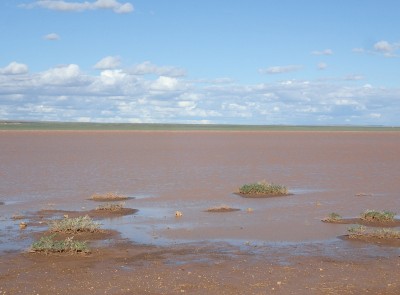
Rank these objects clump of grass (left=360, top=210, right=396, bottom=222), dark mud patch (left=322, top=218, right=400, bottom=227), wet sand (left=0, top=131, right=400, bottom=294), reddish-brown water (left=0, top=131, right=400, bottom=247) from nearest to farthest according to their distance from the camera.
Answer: wet sand (left=0, top=131, right=400, bottom=294) → reddish-brown water (left=0, top=131, right=400, bottom=247) → dark mud patch (left=322, top=218, right=400, bottom=227) → clump of grass (left=360, top=210, right=396, bottom=222)

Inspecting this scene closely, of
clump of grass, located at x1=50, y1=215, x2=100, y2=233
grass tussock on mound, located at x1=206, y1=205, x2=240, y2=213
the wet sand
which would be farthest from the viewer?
grass tussock on mound, located at x1=206, y1=205, x2=240, y2=213

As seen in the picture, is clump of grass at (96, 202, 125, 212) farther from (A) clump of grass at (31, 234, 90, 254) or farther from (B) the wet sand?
(A) clump of grass at (31, 234, 90, 254)

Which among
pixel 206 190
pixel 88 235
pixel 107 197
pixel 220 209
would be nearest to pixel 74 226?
pixel 88 235

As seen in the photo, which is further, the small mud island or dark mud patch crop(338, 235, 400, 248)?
the small mud island

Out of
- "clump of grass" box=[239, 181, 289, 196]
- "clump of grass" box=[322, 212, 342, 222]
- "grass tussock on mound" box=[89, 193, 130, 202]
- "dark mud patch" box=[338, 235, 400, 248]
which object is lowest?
"grass tussock on mound" box=[89, 193, 130, 202]

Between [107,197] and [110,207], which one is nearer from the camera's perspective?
[110,207]

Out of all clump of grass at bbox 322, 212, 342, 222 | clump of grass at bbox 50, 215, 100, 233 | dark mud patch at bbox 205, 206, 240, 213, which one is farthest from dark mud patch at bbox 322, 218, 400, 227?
clump of grass at bbox 50, 215, 100, 233

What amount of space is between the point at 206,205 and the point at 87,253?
818 cm

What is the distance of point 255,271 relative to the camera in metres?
11.4

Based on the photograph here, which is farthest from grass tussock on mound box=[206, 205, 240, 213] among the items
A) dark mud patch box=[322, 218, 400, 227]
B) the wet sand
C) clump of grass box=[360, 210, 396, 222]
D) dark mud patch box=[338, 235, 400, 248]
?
dark mud patch box=[338, 235, 400, 248]

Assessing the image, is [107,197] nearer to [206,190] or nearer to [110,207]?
[110,207]

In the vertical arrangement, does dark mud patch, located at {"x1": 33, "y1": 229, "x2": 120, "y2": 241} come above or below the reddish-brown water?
below

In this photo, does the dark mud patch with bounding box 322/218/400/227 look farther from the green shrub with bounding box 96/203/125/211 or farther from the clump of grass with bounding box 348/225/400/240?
the green shrub with bounding box 96/203/125/211

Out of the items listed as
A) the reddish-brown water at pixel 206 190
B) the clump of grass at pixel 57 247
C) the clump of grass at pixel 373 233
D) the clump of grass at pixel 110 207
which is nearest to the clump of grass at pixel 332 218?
the reddish-brown water at pixel 206 190
